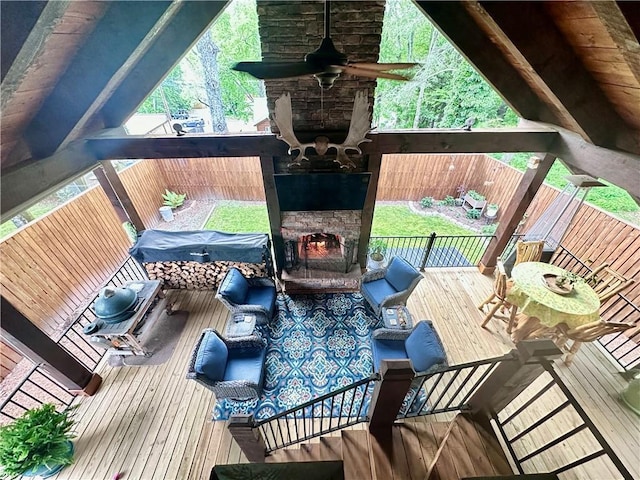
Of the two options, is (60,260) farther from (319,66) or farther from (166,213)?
(319,66)

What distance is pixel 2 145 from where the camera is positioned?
102 inches

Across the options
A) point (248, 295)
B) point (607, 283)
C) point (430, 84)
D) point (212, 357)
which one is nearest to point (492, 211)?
point (607, 283)

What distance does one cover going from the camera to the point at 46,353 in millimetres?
3025

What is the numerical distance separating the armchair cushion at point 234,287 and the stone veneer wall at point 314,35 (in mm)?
2598

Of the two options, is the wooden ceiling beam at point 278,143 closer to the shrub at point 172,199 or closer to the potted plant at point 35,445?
the potted plant at point 35,445

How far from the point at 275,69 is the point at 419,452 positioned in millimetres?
3203

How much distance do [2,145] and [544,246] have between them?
6.95 m

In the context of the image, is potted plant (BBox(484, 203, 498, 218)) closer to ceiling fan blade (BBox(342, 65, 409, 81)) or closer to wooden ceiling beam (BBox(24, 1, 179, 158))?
ceiling fan blade (BBox(342, 65, 409, 81))

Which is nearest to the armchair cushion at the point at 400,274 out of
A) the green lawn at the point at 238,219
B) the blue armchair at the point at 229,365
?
the blue armchair at the point at 229,365

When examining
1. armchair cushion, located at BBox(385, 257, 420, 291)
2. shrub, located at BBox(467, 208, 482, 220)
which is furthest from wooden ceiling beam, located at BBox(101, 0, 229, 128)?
shrub, located at BBox(467, 208, 482, 220)

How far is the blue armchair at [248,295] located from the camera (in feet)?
13.1

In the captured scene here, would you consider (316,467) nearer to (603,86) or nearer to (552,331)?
(552,331)

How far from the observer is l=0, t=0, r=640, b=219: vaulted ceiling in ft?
7.50

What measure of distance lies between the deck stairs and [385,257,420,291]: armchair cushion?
77.4 inches
